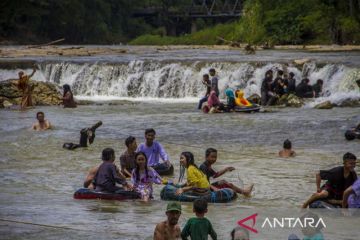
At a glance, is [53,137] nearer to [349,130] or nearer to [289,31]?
[349,130]

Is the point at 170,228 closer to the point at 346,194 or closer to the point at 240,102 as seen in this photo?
the point at 346,194

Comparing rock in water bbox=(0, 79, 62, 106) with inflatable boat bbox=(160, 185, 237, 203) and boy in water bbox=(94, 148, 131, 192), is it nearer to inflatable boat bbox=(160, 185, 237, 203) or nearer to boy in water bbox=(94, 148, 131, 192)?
boy in water bbox=(94, 148, 131, 192)

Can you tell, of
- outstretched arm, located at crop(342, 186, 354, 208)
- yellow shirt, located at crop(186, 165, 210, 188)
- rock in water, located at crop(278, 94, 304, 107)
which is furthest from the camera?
rock in water, located at crop(278, 94, 304, 107)

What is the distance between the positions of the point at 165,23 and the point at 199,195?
298 ft

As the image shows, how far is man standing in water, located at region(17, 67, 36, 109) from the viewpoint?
32425 millimetres

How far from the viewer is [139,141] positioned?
78.5 feet

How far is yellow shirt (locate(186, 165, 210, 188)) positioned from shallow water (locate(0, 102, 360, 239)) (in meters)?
0.34

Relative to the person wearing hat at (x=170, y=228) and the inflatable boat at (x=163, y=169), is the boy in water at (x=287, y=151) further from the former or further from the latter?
the person wearing hat at (x=170, y=228)

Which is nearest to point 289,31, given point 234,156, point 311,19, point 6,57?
point 311,19

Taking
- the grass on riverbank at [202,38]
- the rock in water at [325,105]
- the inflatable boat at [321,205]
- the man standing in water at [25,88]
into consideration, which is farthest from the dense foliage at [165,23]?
the inflatable boat at [321,205]

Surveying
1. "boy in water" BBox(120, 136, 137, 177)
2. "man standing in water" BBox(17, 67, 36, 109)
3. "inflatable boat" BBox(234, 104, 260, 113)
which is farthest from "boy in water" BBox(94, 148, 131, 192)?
"man standing in water" BBox(17, 67, 36, 109)

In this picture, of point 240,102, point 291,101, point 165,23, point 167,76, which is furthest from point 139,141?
point 165,23

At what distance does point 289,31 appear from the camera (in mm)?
65125

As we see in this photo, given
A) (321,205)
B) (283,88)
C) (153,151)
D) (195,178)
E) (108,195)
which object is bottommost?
(108,195)
